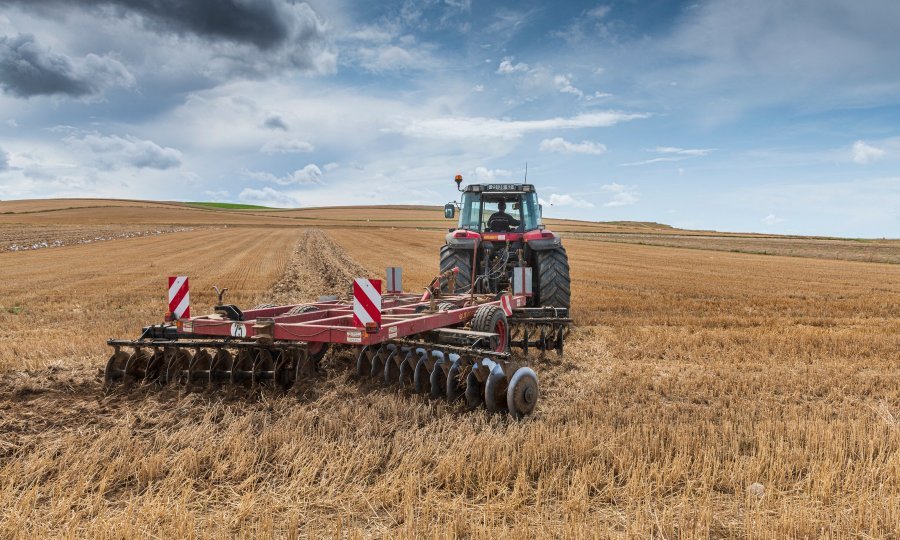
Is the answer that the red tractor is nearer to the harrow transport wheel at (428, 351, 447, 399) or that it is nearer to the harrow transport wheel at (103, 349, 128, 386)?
the harrow transport wheel at (428, 351, 447, 399)

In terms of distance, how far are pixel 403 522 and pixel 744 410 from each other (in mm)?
3381

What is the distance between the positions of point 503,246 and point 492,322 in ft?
11.4

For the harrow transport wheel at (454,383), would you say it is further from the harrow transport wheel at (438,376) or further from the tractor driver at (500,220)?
the tractor driver at (500,220)

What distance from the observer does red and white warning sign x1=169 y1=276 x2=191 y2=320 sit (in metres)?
5.70

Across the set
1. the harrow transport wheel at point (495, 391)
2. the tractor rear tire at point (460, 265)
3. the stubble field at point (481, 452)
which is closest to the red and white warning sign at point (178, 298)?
the stubble field at point (481, 452)

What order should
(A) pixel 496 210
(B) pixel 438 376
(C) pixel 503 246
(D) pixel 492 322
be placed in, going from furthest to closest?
(A) pixel 496 210 → (C) pixel 503 246 → (D) pixel 492 322 → (B) pixel 438 376

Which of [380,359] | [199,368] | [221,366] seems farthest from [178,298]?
[380,359]

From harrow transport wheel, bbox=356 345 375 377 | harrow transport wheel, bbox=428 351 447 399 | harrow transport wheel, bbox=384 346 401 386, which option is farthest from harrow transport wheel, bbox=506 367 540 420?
harrow transport wheel, bbox=356 345 375 377

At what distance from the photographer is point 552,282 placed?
8.95 metres

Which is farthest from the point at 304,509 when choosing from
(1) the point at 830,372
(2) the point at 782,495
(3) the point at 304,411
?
(1) the point at 830,372

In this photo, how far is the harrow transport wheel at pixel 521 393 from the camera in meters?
4.38

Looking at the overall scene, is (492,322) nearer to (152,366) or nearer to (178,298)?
(178,298)

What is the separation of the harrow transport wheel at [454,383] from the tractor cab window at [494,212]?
530cm

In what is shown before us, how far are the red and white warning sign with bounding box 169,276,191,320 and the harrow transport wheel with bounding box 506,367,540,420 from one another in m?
3.30
